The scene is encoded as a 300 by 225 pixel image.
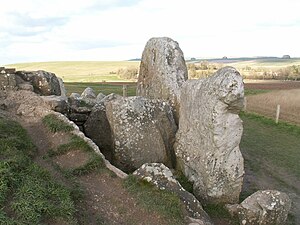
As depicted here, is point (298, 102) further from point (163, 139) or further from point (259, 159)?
point (163, 139)

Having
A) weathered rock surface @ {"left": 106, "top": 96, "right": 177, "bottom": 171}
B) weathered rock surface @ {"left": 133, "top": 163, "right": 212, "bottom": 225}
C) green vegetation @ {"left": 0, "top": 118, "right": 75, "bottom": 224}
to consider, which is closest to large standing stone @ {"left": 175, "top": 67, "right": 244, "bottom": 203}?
weathered rock surface @ {"left": 133, "top": 163, "right": 212, "bottom": 225}

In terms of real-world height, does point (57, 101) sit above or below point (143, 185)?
above

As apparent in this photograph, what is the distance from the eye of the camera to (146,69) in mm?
17578

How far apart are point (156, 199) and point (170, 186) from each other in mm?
771

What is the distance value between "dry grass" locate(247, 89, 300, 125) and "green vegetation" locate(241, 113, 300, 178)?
172cm

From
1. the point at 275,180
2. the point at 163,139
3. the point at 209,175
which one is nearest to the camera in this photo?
the point at 209,175

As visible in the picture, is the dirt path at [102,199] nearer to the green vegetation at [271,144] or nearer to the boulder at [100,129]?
the boulder at [100,129]

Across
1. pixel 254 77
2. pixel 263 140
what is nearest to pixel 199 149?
pixel 263 140

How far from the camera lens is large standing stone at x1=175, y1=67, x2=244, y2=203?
1087 centimetres

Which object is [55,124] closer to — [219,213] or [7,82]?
[7,82]

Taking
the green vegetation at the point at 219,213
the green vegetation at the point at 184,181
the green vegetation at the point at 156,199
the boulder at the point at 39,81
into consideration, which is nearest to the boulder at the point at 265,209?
the green vegetation at the point at 219,213

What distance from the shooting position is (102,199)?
9.44 metres

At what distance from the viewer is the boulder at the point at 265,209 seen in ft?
34.1

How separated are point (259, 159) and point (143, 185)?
8.83 m
